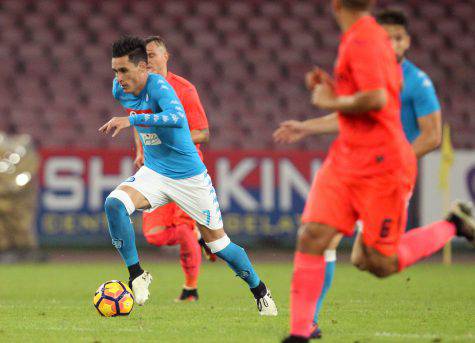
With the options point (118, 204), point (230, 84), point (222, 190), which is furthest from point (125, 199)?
point (230, 84)

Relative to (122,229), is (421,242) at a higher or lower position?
higher

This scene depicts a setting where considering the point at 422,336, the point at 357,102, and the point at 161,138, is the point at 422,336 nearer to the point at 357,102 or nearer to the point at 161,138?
the point at 357,102

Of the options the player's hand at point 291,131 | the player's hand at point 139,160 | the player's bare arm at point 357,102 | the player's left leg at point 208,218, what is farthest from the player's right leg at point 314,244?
the player's hand at point 139,160

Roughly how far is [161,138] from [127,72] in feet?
1.90

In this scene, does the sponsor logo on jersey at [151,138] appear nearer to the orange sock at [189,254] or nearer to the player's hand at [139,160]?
the player's hand at [139,160]

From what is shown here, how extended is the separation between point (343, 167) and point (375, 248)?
19.4 inches

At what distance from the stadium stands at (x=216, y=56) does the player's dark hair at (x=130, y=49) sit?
903 centimetres

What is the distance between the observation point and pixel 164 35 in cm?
1773

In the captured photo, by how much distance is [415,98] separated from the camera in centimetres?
598

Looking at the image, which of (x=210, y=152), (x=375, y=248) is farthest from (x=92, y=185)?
(x=375, y=248)

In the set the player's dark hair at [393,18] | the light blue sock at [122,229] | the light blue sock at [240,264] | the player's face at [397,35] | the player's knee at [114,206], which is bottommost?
the light blue sock at [240,264]

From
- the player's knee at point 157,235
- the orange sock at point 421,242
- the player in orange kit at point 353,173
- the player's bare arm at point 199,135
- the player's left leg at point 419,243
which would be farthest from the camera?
the player's knee at point 157,235

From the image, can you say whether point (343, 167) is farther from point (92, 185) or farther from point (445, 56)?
point (445, 56)

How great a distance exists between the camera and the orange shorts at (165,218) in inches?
334
